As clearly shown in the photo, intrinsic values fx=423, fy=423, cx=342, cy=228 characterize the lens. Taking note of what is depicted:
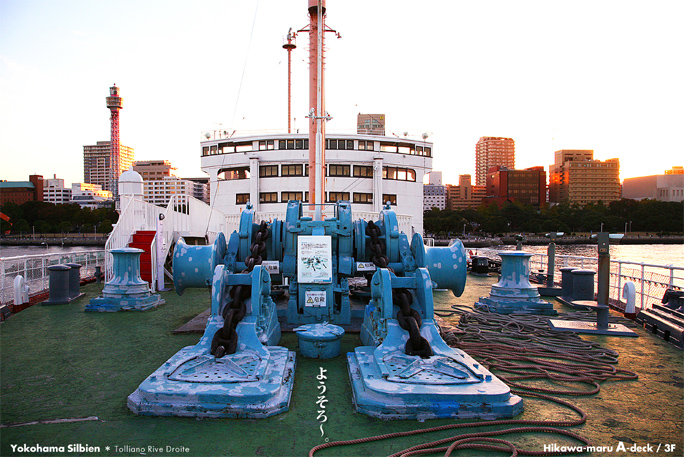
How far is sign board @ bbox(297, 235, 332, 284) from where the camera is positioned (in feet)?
19.9

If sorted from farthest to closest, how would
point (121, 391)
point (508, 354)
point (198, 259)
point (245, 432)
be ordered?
point (198, 259) < point (508, 354) < point (121, 391) < point (245, 432)

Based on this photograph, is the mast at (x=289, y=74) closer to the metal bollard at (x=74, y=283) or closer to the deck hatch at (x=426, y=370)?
the metal bollard at (x=74, y=283)

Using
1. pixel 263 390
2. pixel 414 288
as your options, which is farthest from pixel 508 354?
pixel 263 390

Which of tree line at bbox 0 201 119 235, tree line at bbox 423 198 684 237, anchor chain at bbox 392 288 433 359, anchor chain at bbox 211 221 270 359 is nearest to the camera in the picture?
anchor chain at bbox 392 288 433 359

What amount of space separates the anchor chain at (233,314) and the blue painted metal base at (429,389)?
4.16 ft

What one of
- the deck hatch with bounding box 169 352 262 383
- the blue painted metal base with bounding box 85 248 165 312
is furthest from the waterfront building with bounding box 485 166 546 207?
the deck hatch with bounding box 169 352 262 383

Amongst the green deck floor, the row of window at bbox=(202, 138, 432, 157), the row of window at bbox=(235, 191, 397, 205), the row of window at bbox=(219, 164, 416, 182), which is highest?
the row of window at bbox=(202, 138, 432, 157)

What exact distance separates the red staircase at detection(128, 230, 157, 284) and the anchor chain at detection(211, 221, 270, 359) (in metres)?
5.69

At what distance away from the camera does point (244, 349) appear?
437cm

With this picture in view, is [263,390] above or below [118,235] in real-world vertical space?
below

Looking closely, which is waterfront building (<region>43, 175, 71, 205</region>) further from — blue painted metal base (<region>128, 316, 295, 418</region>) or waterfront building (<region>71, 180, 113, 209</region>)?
blue painted metal base (<region>128, 316, 295, 418</region>)

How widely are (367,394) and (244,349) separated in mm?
1484

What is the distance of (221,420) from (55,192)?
18722 cm

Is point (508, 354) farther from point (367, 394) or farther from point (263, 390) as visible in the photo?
point (263, 390)
